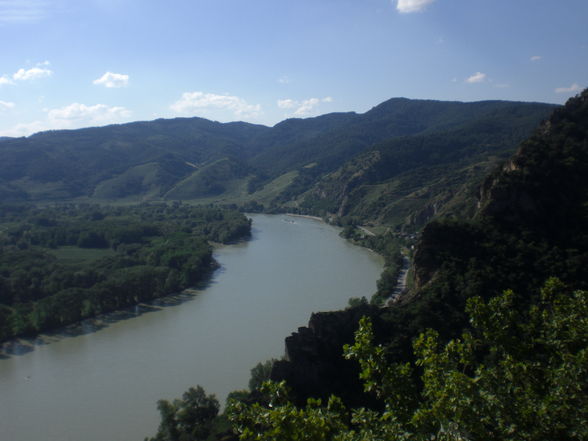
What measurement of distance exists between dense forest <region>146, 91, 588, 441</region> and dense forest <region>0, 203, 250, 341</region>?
482 inches

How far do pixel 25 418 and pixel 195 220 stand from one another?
40719 mm

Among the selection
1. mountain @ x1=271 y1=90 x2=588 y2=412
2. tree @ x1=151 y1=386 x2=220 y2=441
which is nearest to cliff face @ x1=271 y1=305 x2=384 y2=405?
mountain @ x1=271 y1=90 x2=588 y2=412

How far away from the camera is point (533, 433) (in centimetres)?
357

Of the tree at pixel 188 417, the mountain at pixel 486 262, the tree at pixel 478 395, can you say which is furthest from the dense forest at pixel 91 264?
the tree at pixel 478 395

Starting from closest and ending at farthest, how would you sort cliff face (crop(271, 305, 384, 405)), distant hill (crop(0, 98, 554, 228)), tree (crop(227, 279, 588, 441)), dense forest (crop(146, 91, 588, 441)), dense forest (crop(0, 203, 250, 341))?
tree (crop(227, 279, 588, 441)), dense forest (crop(146, 91, 588, 441)), cliff face (crop(271, 305, 384, 405)), dense forest (crop(0, 203, 250, 341)), distant hill (crop(0, 98, 554, 228))

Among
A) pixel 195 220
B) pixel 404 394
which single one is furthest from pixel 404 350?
pixel 195 220

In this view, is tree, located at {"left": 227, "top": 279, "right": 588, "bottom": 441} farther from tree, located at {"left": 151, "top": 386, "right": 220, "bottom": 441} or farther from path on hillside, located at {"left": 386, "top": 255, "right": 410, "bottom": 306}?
path on hillside, located at {"left": 386, "top": 255, "right": 410, "bottom": 306}

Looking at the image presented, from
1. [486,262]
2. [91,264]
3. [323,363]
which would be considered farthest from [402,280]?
[91,264]

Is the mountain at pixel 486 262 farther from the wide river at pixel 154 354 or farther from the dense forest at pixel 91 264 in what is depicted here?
the dense forest at pixel 91 264

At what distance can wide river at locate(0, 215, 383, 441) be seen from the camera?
556 inches

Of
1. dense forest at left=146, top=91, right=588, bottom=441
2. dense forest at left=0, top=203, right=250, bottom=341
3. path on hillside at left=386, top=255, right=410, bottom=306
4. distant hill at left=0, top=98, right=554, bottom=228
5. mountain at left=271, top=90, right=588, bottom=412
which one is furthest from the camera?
distant hill at left=0, top=98, right=554, bottom=228

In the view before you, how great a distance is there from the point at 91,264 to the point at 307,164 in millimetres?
66115

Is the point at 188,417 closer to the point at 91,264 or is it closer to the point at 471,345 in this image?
the point at 471,345

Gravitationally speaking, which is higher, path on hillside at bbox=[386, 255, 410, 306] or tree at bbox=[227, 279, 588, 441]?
tree at bbox=[227, 279, 588, 441]
